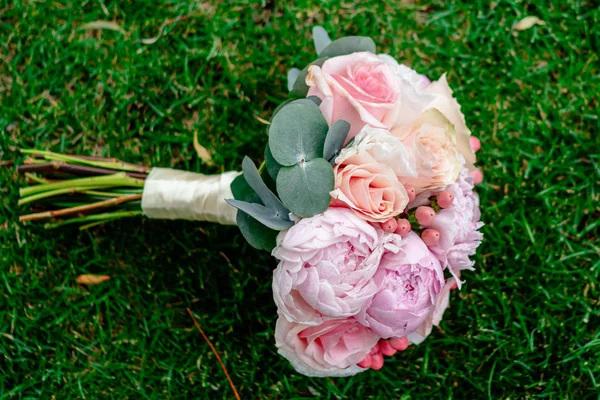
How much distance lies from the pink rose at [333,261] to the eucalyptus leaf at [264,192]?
89mm

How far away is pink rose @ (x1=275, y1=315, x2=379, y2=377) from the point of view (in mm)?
988

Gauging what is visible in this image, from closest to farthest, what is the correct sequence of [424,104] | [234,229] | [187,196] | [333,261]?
[333,261], [424,104], [187,196], [234,229]

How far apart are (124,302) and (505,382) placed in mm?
1040

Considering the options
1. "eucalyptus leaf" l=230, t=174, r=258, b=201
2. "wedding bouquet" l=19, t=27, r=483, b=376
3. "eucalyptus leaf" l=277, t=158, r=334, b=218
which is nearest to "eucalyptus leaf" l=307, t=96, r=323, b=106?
"wedding bouquet" l=19, t=27, r=483, b=376

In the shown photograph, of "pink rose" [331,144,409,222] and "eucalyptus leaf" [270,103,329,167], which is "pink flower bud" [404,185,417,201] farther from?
"eucalyptus leaf" [270,103,329,167]

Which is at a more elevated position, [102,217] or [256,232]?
[256,232]

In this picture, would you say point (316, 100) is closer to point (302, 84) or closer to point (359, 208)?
point (302, 84)

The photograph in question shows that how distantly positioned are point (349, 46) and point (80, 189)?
0.77 meters

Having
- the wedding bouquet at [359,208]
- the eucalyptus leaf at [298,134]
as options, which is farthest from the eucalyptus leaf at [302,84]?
the eucalyptus leaf at [298,134]

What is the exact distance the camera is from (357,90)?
0.95 meters

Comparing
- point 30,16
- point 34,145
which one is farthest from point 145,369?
point 30,16

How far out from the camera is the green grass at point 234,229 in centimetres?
144

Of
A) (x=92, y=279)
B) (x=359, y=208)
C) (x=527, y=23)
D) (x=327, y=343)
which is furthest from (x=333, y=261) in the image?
(x=527, y=23)

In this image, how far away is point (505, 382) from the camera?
1.44m
